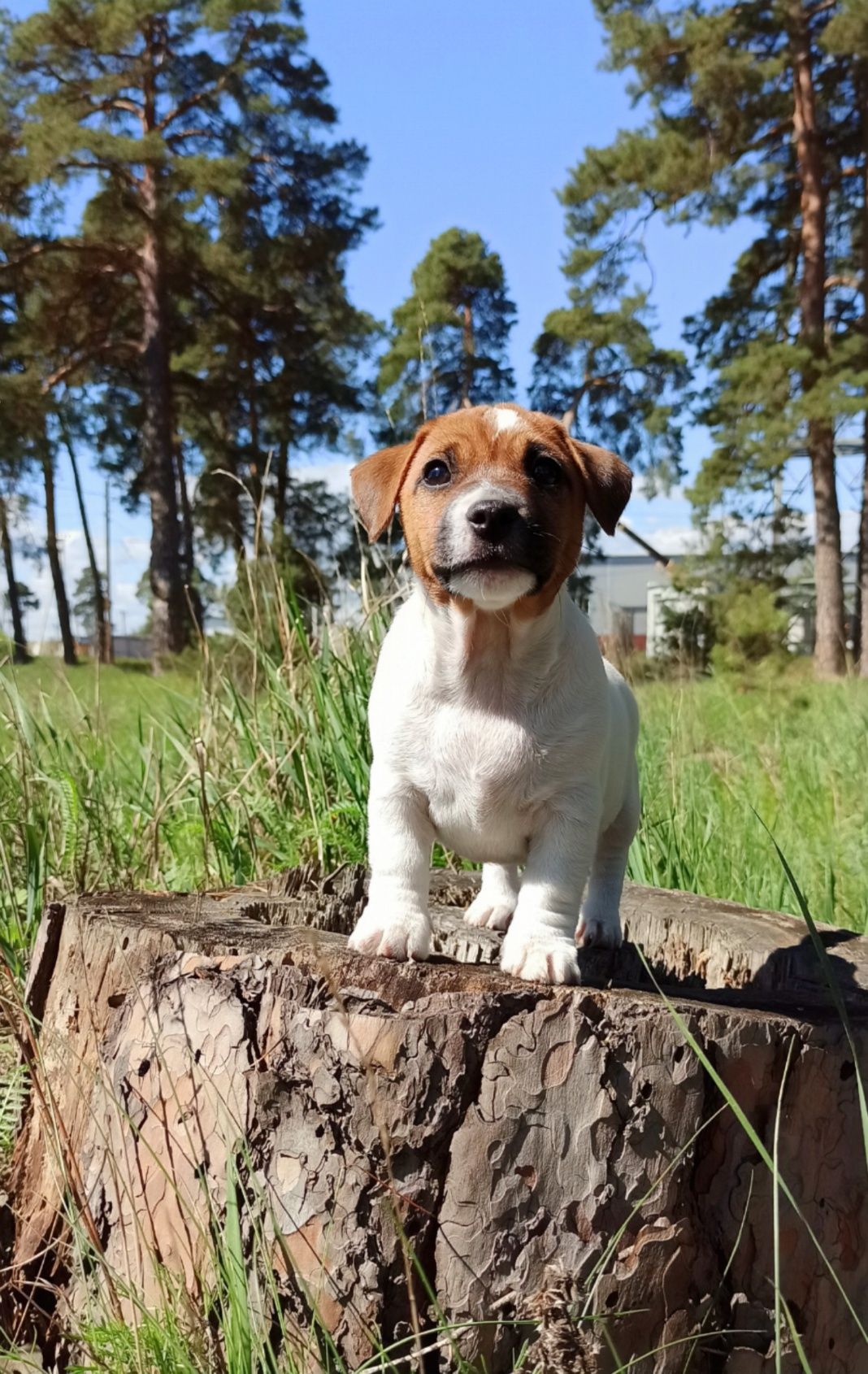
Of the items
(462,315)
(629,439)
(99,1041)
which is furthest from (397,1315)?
(462,315)

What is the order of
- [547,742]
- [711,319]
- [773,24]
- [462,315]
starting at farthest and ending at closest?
[462,315] → [711,319] → [773,24] → [547,742]

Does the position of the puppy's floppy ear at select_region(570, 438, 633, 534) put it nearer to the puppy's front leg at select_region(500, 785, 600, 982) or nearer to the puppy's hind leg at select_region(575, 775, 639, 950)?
the puppy's front leg at select_region(500, 785, 600, 982)

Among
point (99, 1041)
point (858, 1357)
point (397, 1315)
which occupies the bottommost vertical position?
point (858, 1357)

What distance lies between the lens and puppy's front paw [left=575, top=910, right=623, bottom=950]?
2.84m

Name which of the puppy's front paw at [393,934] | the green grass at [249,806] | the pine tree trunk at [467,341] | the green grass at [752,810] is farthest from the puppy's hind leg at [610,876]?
the pine tree trunk at [467,341]

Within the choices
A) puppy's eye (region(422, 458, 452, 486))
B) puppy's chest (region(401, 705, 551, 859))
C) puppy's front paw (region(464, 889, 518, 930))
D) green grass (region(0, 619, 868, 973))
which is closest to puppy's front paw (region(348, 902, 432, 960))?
puppy's chest (region(401, 705, 551, 859))

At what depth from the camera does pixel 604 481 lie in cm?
237

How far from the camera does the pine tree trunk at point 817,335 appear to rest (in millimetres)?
16344

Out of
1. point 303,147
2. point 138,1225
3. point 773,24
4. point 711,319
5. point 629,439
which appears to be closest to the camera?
point 138,1225

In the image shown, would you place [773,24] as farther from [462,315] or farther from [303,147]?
[462,315]

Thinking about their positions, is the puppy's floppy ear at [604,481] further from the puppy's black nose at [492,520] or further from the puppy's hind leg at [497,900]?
the puppy's hind leg at [497,900]

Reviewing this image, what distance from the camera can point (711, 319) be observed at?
1938cm

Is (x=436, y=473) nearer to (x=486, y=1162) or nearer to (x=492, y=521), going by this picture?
(x=492, y=521)

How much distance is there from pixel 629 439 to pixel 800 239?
21.3 feet
